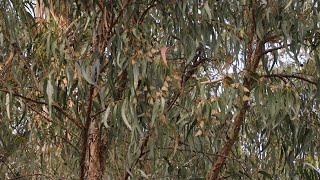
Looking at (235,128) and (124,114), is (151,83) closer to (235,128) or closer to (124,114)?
(124,114)

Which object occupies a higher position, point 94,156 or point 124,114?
point 124,114

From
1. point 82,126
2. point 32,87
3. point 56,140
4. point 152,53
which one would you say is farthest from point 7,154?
point 152,53

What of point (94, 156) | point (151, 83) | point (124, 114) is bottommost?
point (94, 156)

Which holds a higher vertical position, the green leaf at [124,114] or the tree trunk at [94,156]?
the green leaf at [124,114]

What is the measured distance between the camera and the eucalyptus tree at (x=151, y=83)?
6.37 ft

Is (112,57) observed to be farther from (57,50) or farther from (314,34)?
(314,34)

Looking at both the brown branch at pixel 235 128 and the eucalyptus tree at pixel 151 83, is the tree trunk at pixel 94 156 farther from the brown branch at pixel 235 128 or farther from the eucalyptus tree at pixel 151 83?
the brown branch at pixel 235 128

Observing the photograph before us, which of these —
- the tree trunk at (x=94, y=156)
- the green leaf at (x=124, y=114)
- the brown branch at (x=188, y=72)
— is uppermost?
the brown branch at (x=188, y=72)

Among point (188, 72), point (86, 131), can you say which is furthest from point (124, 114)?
point (188, 72)

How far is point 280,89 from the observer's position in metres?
1.96

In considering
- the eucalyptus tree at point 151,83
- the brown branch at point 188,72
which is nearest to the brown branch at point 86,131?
the eucalyptus tree at point 151,83

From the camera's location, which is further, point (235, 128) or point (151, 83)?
point (235, 128)

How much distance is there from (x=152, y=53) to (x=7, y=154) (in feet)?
3.10

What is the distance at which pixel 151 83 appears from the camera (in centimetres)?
194
